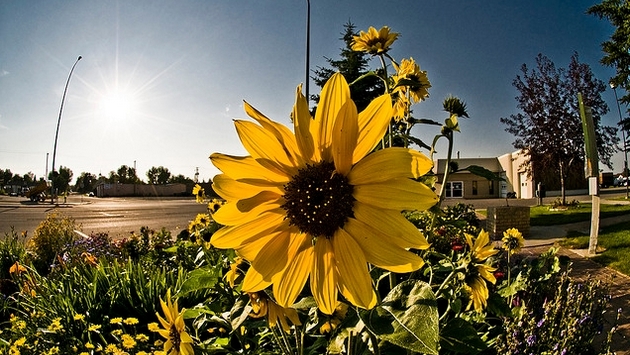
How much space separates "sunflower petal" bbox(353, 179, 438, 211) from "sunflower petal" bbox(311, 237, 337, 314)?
13 cm

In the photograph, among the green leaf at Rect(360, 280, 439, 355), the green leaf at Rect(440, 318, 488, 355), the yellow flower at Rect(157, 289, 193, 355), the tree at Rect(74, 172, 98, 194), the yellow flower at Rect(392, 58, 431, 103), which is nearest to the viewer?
the green leaf at Rect(360, 280, 439, 355)

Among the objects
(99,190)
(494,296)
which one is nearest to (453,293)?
→ (494,296)

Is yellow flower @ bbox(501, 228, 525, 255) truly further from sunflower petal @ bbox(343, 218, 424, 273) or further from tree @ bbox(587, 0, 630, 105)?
tree @ bbox(587, 0, 630, 105)

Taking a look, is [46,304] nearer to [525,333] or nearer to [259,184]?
[259,184]

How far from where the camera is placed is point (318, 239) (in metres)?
0.86

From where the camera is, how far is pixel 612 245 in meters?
8.43

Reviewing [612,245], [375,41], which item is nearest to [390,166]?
[375,41]

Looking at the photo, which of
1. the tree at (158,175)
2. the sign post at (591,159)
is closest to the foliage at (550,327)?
the sign post at (591,159)

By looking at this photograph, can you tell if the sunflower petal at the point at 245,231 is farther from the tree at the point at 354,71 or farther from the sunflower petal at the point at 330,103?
the tree at the point at 354,71

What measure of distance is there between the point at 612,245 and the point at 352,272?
992 centimetres

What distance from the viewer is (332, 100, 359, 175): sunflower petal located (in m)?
0.75

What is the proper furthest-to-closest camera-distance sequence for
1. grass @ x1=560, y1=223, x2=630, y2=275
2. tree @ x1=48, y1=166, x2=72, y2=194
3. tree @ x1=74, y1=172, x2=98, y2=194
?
tree @ x1=74, y1=172, x2=98, y2=194, tree @ x1=48, y1=166, x2=72, y2=194, grass @ x1=560, y1=223, x2=630, y2=275

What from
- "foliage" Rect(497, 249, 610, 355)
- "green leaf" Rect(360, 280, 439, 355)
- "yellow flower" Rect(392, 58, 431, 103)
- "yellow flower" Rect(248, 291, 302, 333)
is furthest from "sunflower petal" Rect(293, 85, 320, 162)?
"foliage" Rect(497, 249, 610, 355)

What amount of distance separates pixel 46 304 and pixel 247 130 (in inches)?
145
